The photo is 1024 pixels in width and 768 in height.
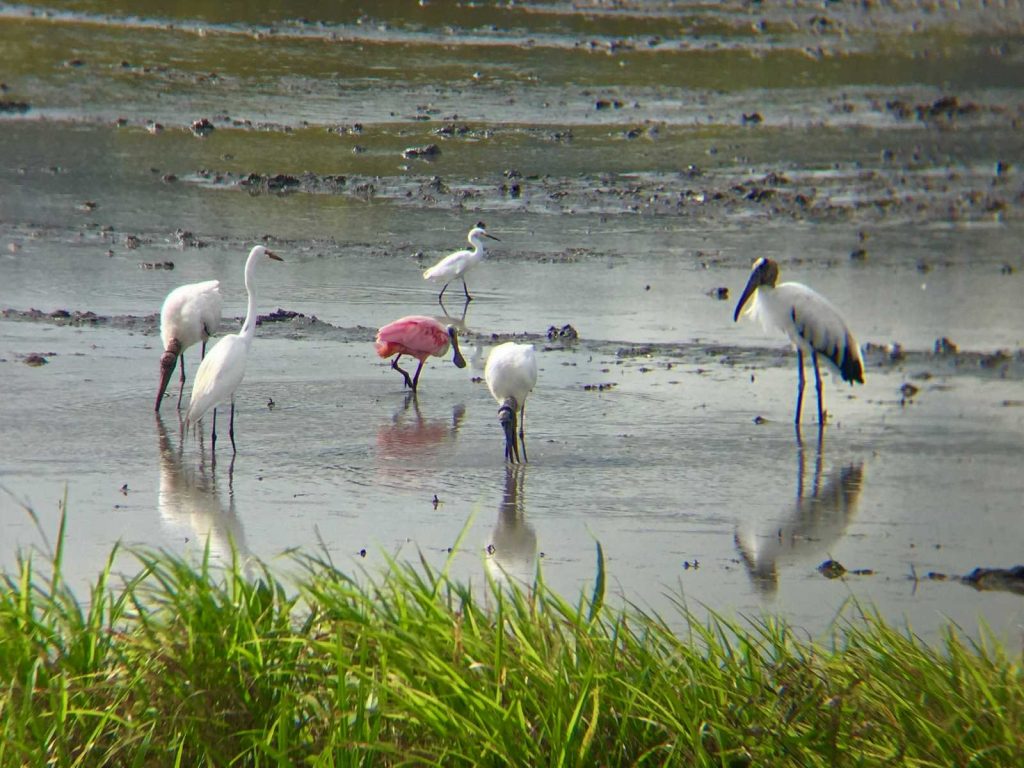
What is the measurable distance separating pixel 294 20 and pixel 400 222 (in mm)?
15218

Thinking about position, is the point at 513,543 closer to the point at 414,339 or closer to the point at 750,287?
the point at 414,339

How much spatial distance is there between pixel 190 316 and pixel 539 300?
3.68m

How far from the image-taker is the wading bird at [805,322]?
10.1 meters

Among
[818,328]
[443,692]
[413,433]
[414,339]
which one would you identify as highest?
[818,328]

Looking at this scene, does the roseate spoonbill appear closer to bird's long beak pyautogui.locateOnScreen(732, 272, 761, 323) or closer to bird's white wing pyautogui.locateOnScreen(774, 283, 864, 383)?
bird's long beak pyautogui.locateOnScreen(732, 272, 761, 323)

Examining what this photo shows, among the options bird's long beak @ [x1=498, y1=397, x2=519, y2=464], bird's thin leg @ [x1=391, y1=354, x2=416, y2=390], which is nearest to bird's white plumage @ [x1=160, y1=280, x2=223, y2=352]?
Answer: bird's thin leg @ [x1=391, y1=354, x2=416, y2=390]

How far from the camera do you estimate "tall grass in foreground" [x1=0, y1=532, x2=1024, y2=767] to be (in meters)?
4.20

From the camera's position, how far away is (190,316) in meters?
9.95

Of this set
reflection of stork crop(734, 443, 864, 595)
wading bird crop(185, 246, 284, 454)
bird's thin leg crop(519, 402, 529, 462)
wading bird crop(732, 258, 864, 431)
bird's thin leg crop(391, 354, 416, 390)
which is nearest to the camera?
reflection of stork crop(734, 443, 864, 595)

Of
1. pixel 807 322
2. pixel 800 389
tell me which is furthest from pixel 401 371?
pixel 807 322

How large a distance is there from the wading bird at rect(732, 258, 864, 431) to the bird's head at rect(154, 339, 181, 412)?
12.0ft

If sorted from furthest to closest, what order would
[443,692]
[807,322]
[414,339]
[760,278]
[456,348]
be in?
[760,278]
[456,348]
[807,322]
[414,339]
[443,692]

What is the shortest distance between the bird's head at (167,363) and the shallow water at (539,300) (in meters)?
0.20

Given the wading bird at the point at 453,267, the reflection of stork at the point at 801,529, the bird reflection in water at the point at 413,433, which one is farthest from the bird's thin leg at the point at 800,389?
the wading bird at the point at 453,267
